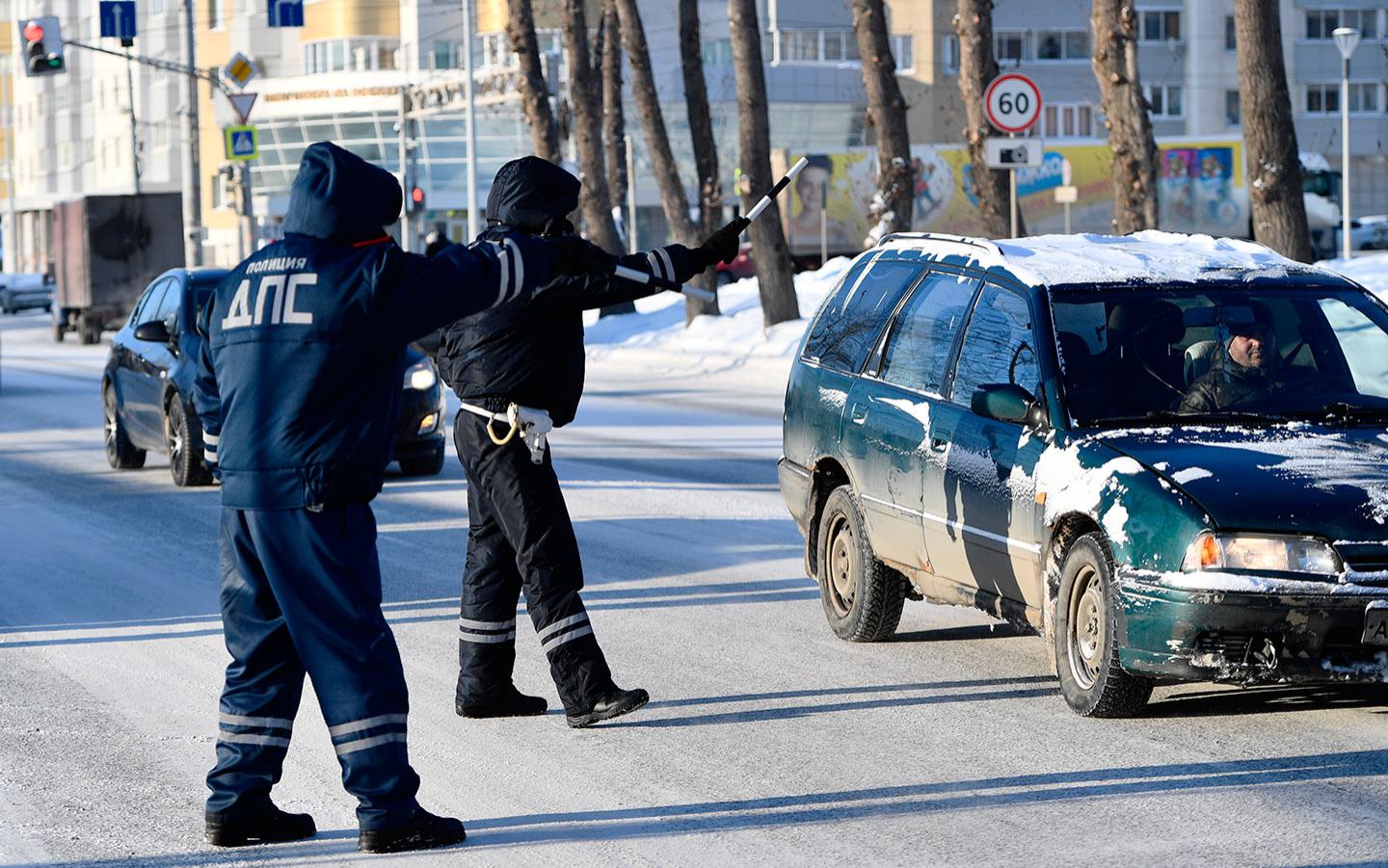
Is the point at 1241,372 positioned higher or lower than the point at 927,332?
lower

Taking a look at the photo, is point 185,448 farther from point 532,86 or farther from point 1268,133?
point 532,86

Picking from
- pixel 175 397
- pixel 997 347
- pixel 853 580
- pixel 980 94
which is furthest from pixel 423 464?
pixel 980 94

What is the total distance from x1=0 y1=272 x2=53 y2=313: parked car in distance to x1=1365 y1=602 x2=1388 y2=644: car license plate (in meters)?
66.4

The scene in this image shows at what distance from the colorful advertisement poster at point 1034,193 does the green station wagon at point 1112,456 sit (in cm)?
4474

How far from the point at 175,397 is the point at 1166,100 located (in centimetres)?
7895

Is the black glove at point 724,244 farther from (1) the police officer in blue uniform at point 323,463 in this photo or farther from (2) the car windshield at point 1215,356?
(2) the car windshield at point 1215,356

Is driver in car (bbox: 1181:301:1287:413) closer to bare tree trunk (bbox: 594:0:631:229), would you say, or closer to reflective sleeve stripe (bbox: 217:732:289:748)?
reflective sleeve stripe (bbox: 217:732:289:748)

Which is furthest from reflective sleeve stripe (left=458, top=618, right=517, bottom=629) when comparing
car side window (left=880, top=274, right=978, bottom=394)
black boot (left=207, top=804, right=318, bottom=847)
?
car side window (left=880, top=274, right=978, bottom=394)

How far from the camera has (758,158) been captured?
103ft

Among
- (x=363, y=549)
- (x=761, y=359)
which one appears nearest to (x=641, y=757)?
(x=363, y=549)

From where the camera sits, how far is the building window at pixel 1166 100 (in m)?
90.2

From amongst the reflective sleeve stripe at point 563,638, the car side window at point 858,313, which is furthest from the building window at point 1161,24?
the reflective sleeve stripe at point 563,638

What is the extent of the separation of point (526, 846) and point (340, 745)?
577 mm

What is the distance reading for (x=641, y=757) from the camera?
7.11 meters
